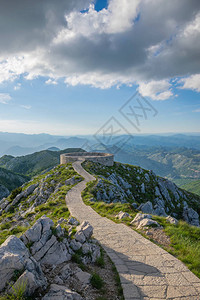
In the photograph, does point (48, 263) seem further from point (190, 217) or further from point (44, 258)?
point (190, 217)

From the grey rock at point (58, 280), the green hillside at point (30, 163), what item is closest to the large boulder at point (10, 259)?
the grey rock at point (58, 280)

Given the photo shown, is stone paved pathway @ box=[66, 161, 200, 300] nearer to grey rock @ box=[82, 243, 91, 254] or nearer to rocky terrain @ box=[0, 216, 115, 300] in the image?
grey rock @ box=[82, 243, 91, 254]

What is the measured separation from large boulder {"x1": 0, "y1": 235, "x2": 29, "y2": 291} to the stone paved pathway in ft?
11.3

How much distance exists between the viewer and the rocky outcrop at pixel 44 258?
4913 mm

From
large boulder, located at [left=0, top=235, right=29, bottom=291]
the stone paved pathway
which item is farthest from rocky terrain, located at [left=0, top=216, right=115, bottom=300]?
the stone paved pathway

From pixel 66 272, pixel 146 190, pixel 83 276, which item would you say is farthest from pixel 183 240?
pixel 146 190

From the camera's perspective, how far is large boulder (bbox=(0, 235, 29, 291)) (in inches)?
194

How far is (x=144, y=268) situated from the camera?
6922 mm

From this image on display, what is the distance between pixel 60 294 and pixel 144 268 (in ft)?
11.6

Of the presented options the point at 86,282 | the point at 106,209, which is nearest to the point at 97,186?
the point at 106,209

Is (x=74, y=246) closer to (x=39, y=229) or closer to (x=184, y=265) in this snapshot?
(x=39, y=229)

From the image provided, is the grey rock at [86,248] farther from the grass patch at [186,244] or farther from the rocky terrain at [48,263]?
the grass patch at [186,244]

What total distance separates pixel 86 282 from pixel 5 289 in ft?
8.18

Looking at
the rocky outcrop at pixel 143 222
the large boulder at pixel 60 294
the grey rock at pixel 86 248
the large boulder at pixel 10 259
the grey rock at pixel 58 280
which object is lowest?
the rocky outcrop at pixel 143 222
